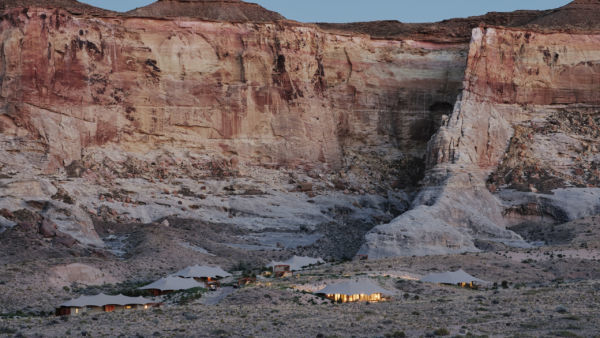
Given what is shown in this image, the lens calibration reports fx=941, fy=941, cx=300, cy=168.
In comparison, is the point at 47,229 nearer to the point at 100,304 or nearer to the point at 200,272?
the point at 200,272

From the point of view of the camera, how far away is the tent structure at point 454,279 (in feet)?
121

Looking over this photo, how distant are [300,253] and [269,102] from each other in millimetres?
14674

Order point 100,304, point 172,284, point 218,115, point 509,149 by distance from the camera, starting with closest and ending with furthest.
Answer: point 100,304
point 172,284
point 509,149
point 218,115

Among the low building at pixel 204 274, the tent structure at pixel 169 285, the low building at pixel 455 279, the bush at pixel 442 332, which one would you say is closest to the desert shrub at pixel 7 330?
the tent structure at pixel 169 285

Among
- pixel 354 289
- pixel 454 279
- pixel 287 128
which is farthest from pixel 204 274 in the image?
pixel 287 128

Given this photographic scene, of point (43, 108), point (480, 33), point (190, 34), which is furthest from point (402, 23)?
point (43, 108)

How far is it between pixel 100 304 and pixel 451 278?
13747 millimetres

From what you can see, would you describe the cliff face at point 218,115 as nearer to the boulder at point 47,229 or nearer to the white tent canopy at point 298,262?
the boulder at point 47,229

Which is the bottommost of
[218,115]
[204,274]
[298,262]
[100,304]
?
[298,262]

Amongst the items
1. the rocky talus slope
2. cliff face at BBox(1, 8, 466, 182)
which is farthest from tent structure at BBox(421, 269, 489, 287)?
cliff face at BBox(1, 8, 466, 182)

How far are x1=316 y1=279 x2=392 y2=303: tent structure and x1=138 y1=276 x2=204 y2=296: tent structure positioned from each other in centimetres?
661

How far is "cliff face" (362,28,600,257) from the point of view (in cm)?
4825

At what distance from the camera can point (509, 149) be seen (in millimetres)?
57750

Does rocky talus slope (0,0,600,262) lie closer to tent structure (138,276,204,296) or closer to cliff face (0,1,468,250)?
cliff face (0,1,468,250)
